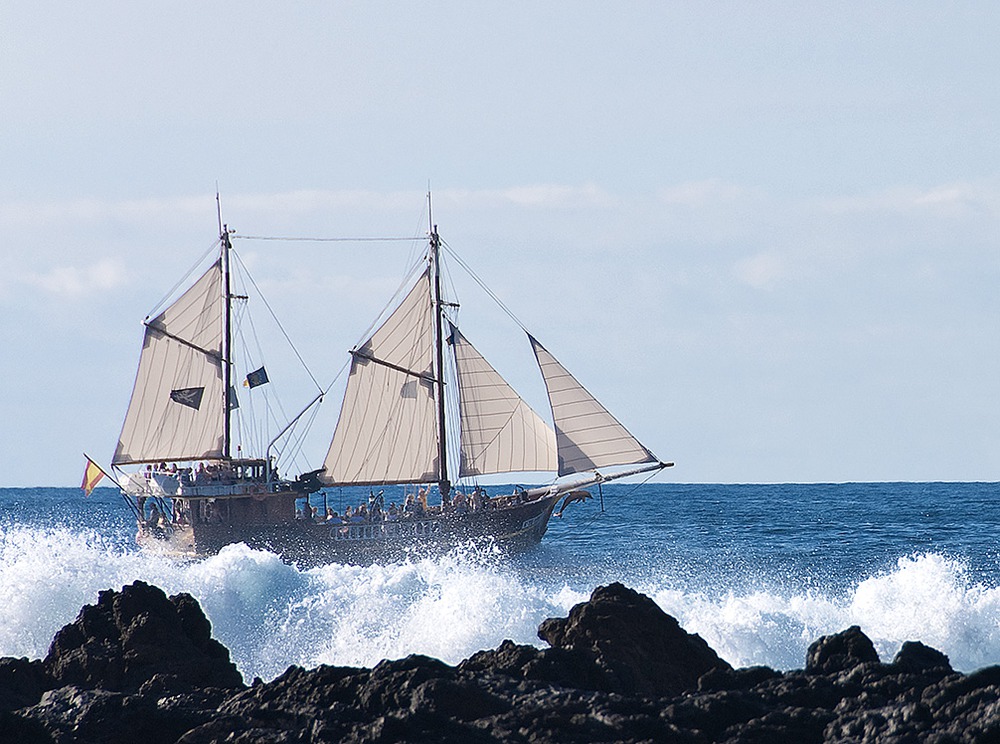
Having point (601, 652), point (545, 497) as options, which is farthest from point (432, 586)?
point (545, 497)

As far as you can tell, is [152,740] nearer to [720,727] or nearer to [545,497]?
[720,727]

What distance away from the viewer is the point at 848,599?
3441 centimetres

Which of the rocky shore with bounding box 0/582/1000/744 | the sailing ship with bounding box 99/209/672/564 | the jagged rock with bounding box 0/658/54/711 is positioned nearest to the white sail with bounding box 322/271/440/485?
the sailing ship with bounding box 99/209/672/564

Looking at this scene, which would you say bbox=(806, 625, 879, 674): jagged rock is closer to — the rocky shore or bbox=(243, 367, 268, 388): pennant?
the rocky shore

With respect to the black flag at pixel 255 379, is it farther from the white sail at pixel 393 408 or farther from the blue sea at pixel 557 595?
the blue sea at pixel 557 595

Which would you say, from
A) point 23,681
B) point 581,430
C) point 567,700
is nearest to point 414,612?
point 23,681

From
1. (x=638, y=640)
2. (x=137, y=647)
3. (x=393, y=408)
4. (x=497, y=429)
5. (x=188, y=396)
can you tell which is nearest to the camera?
(x=638, y=640)

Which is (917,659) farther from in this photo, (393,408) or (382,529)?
(393,408)

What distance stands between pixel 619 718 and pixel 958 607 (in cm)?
1974

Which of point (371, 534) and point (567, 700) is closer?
point (567, 700)

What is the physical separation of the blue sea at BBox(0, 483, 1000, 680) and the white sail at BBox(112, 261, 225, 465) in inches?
303

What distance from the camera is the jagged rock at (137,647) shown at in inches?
576

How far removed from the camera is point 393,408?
60.2 m

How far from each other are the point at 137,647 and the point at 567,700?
14.9 feet
